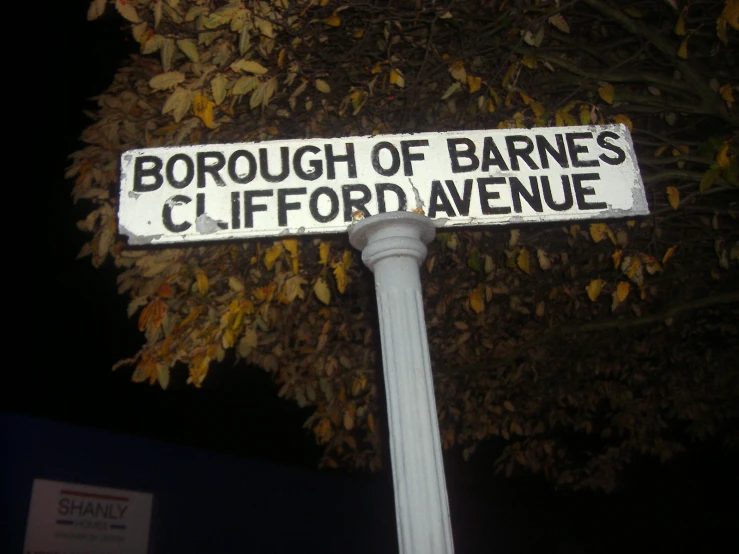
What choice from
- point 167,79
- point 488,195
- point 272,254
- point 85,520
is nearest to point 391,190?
point 488,195

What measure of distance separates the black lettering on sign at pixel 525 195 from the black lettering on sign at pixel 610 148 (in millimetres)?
276

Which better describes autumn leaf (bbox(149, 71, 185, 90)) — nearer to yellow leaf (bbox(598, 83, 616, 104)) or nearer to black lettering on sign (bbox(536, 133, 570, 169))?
black lettering on sign (bbox(536, 133, 570, 169))

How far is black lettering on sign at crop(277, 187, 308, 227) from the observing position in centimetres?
188

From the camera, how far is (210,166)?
198cm

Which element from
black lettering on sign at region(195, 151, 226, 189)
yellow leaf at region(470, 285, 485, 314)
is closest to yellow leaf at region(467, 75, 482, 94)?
yellow leaf at region(470, 285, 485, 314)

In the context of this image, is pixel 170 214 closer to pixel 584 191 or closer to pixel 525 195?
pixel 525 195

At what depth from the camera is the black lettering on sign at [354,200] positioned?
190 cm

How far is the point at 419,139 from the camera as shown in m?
2.07

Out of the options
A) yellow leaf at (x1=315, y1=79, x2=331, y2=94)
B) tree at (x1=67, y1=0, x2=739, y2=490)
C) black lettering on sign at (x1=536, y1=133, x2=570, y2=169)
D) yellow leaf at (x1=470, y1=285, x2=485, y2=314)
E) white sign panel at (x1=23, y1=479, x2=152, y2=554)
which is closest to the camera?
black lettering on sign at (x1=536, y1=133, x2=570, y2=169)

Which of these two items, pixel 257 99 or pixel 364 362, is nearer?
pixel 257 99

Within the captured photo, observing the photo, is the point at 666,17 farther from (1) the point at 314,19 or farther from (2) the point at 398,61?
(1) the point at 314,19

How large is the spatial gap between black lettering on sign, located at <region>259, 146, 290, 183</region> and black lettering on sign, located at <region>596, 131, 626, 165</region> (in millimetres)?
1025

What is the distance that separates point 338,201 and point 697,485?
10.9 metres

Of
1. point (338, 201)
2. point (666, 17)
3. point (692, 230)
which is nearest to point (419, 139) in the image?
point (338, 201)
